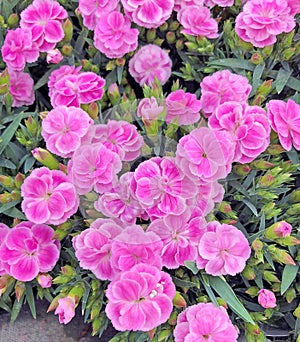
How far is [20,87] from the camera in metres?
1.71

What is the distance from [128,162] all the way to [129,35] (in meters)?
0.45

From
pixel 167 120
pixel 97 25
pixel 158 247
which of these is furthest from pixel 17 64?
pixel 158 247

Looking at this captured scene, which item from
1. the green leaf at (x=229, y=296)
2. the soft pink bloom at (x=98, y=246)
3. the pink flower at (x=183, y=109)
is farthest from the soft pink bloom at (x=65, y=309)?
the pink flower at (x=183, y=109)

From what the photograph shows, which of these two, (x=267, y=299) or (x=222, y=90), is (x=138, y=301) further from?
(x=222, y=90)

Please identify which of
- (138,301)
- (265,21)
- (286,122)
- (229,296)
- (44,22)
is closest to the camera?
(138,301)

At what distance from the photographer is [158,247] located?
51.2 inches

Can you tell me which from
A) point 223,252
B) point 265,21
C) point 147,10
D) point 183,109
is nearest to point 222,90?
point 183,109

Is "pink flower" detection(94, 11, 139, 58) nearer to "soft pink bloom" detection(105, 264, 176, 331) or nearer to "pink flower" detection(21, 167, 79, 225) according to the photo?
"pink flower" detection(21, 167, 79, 225)

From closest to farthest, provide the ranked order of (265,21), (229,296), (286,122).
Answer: (229,296), (286,122), (265,21)

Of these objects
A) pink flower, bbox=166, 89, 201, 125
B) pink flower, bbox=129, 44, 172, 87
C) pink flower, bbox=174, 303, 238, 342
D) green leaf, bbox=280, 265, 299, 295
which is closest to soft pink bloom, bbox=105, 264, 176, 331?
pink flower, bbox=174, 303, 238, 342

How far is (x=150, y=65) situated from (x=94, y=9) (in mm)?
245

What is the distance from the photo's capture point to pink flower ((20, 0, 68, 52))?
5.49ft

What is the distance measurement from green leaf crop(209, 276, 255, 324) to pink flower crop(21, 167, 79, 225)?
0.39m

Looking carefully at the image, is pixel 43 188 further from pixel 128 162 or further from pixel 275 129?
pixel 275 129
